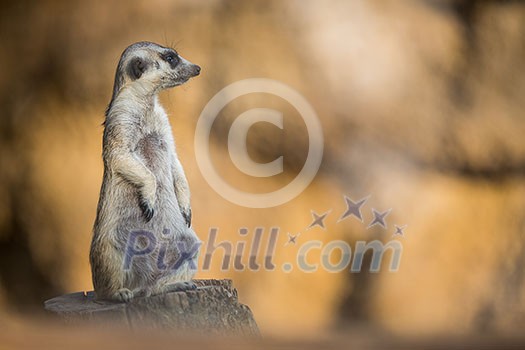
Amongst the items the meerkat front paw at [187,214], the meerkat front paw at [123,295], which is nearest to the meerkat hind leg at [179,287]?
the meerkat front paw at [123,295]

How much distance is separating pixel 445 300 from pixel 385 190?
0.51 meters

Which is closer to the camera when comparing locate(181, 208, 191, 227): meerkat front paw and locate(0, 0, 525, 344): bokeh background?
locate(181, 208, 191, 227): meerkat front paw

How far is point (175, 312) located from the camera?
261 cm

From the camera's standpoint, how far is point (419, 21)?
10.8ft

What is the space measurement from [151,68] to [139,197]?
1.47 ft

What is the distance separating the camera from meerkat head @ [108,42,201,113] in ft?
8.85

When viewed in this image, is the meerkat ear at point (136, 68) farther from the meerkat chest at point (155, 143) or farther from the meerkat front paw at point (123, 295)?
the meerkat front paw at point (123, 295)

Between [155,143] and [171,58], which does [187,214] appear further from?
[171,58]

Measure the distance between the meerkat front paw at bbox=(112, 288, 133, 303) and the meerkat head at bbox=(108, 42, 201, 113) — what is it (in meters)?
0.66

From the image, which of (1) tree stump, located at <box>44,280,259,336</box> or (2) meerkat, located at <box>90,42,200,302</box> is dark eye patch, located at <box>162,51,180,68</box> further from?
(1) tree stump, located at <box>44,280,259,336</box>

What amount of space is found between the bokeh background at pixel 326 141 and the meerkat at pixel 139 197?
14.6 inches

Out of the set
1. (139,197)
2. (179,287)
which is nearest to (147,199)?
(139,197)

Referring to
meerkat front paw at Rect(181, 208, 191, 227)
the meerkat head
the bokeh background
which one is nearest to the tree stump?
meerkat front paw at Rect(181, 208, 191, 227)

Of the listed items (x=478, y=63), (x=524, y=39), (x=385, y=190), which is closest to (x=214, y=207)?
(x=385, y=190)
